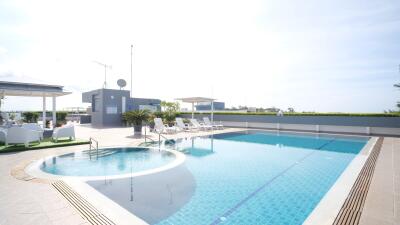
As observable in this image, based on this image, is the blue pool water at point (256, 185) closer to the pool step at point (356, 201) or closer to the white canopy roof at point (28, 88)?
the pool step at point (356, 201)

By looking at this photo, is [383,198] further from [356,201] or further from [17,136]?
[17,136]

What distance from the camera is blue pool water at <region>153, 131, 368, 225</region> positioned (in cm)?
378

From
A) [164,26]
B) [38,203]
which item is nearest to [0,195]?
[38,203]

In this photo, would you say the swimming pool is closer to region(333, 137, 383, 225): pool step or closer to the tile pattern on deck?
region(333, 137, 383, 225): pool step

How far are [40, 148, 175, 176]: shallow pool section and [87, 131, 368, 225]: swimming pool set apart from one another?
0.98 m

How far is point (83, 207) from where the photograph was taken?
3.49 m

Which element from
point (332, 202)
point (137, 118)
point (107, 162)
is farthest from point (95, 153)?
point (332, 202)

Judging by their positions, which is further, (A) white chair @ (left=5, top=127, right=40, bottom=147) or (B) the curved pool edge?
(A) white chair @ (left=5, top=127, right=40, bottom=147)

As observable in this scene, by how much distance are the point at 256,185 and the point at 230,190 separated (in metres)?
0.74

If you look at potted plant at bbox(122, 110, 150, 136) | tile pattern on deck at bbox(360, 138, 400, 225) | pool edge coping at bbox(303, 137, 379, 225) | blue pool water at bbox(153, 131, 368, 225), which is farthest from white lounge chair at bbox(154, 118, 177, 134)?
tile pattern on deck at bbox(360, 138, 400, 225)

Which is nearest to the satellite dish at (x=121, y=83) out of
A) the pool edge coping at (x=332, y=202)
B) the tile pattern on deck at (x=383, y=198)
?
the pool edge coping at (x=332, y=202)

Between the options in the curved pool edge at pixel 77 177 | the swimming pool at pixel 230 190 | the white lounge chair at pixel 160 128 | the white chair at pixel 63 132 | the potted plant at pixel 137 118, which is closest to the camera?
the swimming pool at pixel 230 190

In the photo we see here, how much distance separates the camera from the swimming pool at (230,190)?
3.77 metres

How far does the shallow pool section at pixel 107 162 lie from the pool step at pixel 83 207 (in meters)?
1.51
